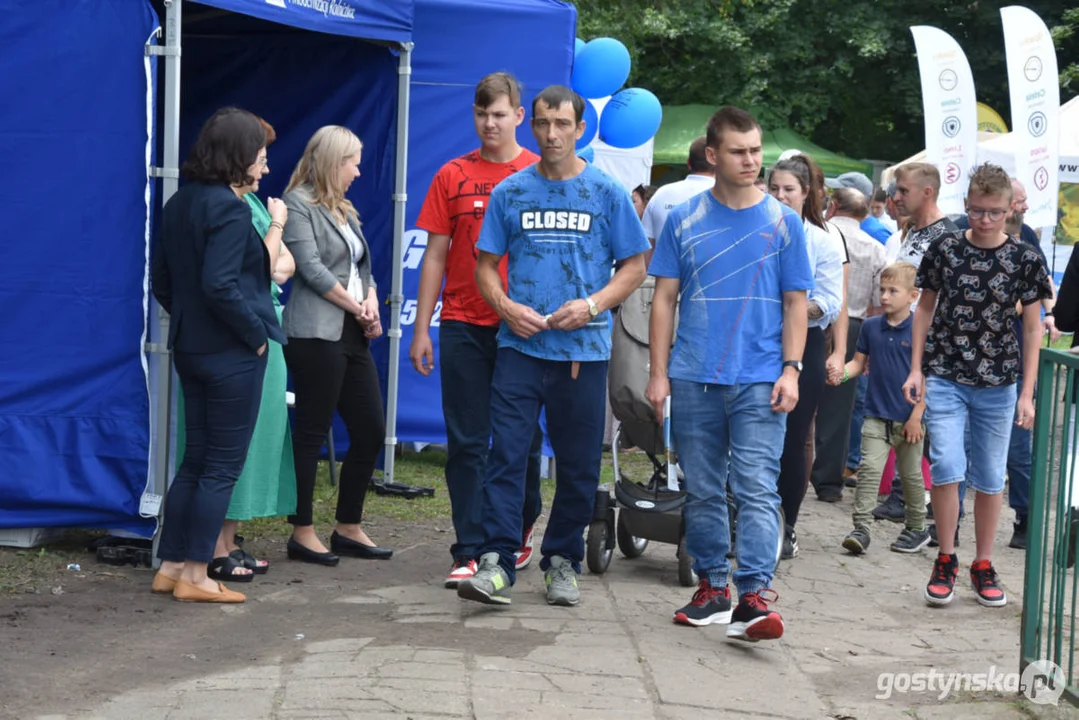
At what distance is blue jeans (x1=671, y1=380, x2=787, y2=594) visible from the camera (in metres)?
5.28

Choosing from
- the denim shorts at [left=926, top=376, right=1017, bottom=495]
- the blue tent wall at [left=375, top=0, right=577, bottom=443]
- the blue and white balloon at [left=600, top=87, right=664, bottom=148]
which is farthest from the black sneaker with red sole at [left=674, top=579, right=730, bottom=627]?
the blue and white balloon at [left=600, top=87, right=664, bottom=148]

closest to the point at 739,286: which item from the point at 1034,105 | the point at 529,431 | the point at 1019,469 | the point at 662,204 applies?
the point at 529,431

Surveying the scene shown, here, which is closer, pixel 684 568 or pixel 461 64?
pixel 684 568

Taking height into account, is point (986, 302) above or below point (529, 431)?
above

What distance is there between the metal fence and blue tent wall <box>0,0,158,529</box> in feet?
11.6

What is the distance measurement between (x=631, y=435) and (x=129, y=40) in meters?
2.71

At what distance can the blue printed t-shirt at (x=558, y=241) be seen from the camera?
557cm

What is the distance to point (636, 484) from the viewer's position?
652cm

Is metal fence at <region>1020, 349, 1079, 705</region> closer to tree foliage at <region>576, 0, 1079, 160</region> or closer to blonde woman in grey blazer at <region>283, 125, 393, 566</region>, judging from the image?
blonde woman in grey blazer at <region>283, 125, 393, 566</region>

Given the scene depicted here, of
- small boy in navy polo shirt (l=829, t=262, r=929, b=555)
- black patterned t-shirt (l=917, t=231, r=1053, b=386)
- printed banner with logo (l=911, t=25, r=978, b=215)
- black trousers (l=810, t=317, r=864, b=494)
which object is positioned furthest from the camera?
printed banner with logo (l=911, t=25, r=978, b=215)

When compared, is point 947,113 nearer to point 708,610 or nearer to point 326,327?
point 326,327

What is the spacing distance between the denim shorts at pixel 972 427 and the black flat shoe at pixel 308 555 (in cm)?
265

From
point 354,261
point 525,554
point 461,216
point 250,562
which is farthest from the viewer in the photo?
point 354,261

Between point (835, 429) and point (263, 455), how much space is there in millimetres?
4214
